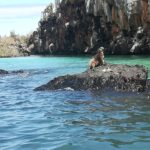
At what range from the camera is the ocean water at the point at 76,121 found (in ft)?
34.3

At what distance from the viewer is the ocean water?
1046cm

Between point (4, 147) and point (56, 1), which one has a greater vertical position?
point (56, 1)

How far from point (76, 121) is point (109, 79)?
760 centimetres

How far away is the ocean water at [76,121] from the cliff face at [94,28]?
48.8 m

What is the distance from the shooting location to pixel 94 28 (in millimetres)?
83312

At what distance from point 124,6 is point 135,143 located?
192 ft

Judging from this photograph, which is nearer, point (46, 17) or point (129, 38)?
point (129, 38)

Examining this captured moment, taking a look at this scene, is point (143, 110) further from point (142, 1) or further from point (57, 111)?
point (142, 1)

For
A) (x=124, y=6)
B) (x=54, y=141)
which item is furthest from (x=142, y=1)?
(x=54, y=141)

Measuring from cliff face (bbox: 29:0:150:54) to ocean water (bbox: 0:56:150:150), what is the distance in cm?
4883

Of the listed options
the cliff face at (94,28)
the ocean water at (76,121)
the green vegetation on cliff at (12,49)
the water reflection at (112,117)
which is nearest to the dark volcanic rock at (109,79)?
the ocean water at (76,121)

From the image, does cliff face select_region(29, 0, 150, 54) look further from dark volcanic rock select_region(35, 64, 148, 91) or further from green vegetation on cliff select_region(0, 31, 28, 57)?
dark volcanic rock select_region(35, 64, 148, 91)

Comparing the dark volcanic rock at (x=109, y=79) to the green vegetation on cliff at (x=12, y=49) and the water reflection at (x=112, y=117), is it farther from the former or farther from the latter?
the green vegetation on cliff at (x=12, y=49)

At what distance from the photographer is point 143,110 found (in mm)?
14984
